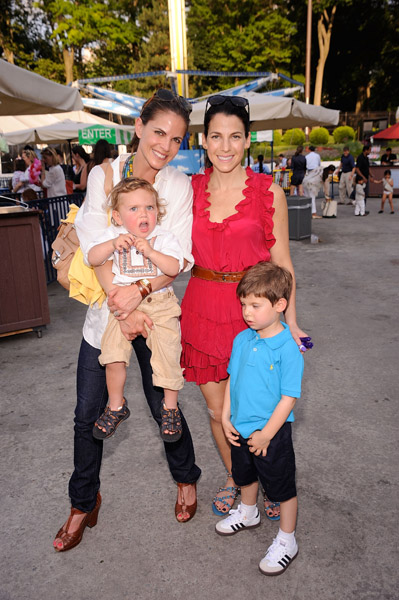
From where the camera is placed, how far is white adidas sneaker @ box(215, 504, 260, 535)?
2.70 meters

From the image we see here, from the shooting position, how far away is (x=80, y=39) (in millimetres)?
36969

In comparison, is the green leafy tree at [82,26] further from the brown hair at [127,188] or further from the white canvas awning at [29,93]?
the brown hair at [127,188]

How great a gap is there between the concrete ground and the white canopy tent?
1193 cm

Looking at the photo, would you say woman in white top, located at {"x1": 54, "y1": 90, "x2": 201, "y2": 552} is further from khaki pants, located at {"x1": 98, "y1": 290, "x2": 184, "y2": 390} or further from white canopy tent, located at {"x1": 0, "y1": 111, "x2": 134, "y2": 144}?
white canopy tent, located at {"x1": 0, "y1": 111, "x2": 134, "y2": 144}

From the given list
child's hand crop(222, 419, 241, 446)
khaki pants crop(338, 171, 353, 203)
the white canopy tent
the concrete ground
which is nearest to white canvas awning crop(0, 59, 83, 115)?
the concrete ground

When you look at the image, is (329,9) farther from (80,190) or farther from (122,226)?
(122,226)

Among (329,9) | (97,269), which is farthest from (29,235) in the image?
(329,9)

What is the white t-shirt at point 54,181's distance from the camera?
33.9 feet

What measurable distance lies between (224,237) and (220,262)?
130mm

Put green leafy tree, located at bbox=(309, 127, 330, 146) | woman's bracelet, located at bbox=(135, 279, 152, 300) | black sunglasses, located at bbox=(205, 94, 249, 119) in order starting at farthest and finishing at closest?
1. green leafy tree, located at bbox=(309, 127, 330, 146)
2. black sunglasses, located at bbox=(205, 94, 249, 119)
3. woman's bracelet, located at bbox=(135, 279, 152, 300)

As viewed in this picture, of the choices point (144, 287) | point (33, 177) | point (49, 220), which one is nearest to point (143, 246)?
point (144, 287)

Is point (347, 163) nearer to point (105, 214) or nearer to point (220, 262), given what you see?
point (220, 262)

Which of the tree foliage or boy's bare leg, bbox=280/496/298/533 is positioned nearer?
boy's bare leg, bbox=280/496/298/533

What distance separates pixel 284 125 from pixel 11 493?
46.2 ft
